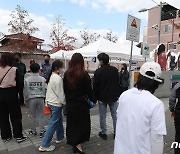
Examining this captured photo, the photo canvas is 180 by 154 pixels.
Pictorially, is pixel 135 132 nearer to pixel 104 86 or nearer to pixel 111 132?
pixel 104 86

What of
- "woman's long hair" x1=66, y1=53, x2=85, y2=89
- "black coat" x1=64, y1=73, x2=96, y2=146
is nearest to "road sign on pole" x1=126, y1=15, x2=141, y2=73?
"woman's long hair" x1=66, y1=53, x2=85, y2=89

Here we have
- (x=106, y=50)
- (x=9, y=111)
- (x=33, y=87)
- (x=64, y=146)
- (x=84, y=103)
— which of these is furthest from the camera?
(x=106, y=50)

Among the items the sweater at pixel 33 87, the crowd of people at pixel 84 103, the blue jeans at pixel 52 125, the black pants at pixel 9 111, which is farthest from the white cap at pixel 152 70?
the black pants at pixel 9 111

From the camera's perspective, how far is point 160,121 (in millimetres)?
1894

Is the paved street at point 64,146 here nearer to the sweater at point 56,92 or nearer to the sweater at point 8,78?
the sweater at point 56,92

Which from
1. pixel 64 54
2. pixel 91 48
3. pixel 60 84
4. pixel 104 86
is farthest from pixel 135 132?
pixel 64 54

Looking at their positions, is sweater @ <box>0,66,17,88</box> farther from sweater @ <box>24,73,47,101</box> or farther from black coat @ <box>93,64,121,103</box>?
black coat @ <box>93,64,121,103</box>

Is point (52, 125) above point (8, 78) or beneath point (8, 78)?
beneath

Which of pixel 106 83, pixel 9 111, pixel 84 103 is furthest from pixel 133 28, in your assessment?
pixel 9 111

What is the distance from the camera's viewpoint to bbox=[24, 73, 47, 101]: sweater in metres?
4.79

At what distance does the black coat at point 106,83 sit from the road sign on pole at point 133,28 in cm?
172

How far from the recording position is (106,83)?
4.78 meters

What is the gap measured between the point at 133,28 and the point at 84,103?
320cm

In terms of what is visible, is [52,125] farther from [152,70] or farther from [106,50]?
[106,50]
